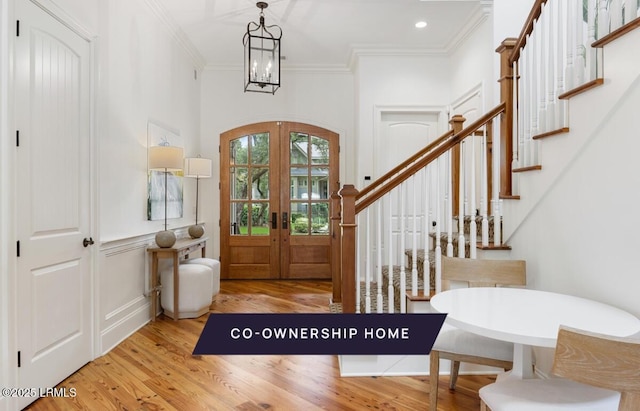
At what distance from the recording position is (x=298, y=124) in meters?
5.62

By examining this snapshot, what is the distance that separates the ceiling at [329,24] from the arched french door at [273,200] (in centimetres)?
109

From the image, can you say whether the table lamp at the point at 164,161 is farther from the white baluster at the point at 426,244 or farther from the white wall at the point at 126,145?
the white baluster at the point at 426,244

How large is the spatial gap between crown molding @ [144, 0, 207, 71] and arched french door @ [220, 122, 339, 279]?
3.39ft

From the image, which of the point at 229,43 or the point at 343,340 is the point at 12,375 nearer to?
the point at 343,340

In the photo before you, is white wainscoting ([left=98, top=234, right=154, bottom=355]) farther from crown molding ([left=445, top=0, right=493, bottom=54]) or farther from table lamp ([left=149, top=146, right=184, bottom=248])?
crown molding ([left=445, top=0, right=493, bottom=54])

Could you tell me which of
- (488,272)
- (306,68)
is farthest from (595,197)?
(306,68)

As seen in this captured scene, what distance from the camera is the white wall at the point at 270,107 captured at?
555 cm

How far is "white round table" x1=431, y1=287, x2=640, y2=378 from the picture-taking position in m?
1.36

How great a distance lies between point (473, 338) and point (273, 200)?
13.1 ft

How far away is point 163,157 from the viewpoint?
141 inches

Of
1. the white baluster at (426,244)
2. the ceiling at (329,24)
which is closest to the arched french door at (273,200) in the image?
the ceiling at (329,24)

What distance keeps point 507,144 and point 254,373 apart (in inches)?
91.1

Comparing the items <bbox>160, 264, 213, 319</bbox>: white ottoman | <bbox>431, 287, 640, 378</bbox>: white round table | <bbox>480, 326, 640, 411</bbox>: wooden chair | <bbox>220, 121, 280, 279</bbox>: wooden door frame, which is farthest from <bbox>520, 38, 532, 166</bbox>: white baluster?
<bbox>220, 121, 280, 279</bbox>: wooden door frame

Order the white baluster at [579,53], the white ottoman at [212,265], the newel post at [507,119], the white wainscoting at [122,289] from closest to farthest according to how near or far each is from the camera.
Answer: the white baluster at [579,53]
the newel post at [507,119]
the white wainscoting at [122,289]
the white ottoman at [212,265]
